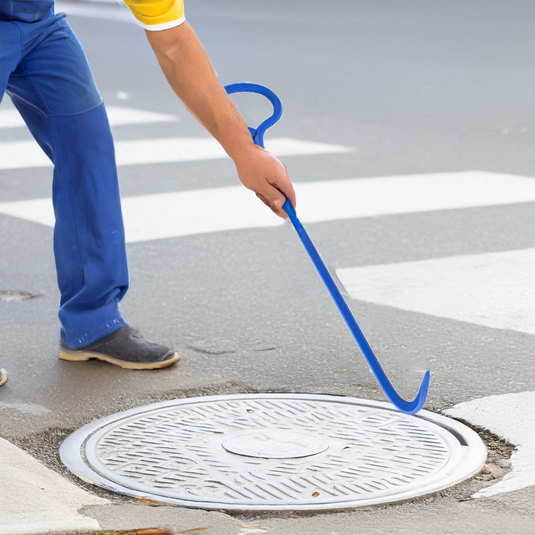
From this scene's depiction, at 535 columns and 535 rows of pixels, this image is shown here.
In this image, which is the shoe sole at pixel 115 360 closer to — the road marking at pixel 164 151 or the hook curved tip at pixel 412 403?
the hook curved tip at pixel 412 403

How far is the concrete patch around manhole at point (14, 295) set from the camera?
Result: 465 cm

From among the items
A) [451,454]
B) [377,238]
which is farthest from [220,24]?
[451,454]

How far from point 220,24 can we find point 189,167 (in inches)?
328

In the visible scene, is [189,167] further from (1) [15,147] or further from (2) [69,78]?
(2) [69,78]

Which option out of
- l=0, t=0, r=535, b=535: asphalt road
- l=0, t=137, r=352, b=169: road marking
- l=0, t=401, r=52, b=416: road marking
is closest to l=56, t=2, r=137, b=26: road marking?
l=0, t=0, r=535, b=535: asphalt road

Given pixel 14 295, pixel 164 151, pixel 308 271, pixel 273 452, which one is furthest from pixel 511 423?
pixel 164 151

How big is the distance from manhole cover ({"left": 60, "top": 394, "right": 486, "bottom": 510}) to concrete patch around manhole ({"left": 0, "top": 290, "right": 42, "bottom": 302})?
4.40ft

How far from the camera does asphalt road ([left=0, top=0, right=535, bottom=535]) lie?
361 cm

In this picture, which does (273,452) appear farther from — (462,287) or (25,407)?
(462,287)

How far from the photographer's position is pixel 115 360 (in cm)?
391

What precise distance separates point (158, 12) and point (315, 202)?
311cm

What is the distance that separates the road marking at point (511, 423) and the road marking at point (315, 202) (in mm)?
2384

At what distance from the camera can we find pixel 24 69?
3723 mm

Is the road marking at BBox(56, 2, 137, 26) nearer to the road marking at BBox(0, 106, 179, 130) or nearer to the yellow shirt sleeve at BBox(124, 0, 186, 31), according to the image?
the road marking at BBox(0, 106, 179, 130)
